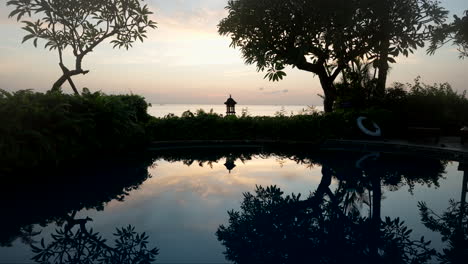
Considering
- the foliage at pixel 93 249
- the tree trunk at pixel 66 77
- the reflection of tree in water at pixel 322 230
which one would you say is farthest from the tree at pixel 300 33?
the foliage at pixel 93 249

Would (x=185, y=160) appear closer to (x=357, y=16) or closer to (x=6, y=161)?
(x=6, y=161)

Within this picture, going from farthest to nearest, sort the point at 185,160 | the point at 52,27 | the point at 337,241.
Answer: the point at 52,27 < the point at 185,160 < the point at 337,241

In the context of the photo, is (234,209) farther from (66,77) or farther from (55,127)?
(66,77)

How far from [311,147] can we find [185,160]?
6483 millimetres

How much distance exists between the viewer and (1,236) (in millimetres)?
4395

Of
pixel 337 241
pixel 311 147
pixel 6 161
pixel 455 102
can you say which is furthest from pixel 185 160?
pixel 455 102

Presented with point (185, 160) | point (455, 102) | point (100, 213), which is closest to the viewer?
point (100, 213)

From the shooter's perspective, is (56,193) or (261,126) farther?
(261,126)

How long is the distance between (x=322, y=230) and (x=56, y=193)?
20.3ft

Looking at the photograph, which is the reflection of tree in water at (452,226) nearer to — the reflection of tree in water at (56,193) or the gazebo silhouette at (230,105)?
the reflection of tree in water at (56,193)

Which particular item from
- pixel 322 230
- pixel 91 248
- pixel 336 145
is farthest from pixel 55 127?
pixel 336 145

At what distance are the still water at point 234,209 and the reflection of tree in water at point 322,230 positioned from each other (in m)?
0.02

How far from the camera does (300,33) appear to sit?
49.5 ft

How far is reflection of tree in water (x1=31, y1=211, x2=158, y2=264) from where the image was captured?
3.72m
